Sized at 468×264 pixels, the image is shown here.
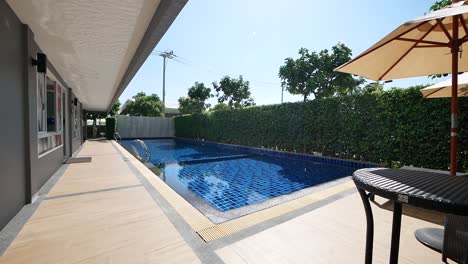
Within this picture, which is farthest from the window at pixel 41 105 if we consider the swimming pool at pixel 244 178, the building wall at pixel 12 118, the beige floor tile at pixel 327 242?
the beige floor tile at pixel 327 242

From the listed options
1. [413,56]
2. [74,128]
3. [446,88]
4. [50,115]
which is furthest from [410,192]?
[74,128]

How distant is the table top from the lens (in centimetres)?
113

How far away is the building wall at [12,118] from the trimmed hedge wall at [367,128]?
8.94 m

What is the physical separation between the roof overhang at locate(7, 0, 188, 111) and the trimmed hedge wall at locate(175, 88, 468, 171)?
7.12m

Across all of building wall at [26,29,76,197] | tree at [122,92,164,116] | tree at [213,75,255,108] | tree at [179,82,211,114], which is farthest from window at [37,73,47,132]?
tree at [122,92,164,116]

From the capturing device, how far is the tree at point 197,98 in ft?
96.4

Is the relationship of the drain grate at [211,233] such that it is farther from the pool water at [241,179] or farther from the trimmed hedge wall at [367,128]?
the trimmed hedge wall at [367,128]

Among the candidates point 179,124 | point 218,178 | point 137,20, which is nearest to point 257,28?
point 179,124

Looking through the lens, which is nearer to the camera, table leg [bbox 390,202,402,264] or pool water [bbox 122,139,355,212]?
table leg [bbox 390,202,402,264]

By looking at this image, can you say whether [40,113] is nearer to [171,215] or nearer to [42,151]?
[42,151]

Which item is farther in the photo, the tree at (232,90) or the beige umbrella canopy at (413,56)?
the tree at (232,90)

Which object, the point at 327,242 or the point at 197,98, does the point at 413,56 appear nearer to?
the point at 327,242

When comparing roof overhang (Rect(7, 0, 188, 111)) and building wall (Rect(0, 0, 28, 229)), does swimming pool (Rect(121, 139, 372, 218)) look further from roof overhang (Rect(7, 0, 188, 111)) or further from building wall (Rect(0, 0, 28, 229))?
roof overhang (Rect(7, 0, 188, 111))

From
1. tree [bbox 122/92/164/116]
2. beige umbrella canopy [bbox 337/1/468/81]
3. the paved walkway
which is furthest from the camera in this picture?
tree [bbox 122/92/164/116]
